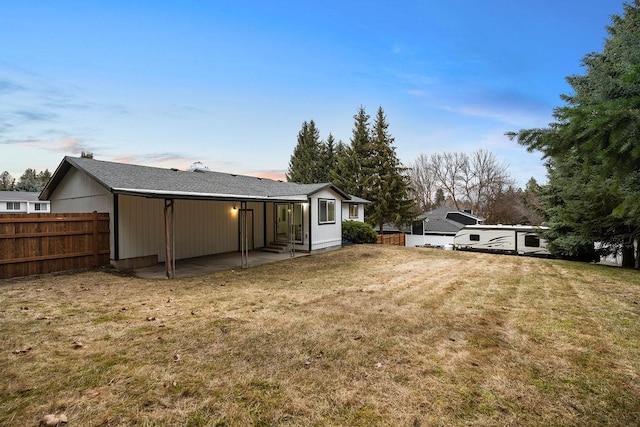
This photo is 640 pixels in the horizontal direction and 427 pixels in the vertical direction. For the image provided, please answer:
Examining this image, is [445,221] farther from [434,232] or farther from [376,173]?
[376,173]

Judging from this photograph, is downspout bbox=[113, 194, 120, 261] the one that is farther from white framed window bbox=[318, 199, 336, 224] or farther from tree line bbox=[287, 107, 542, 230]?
tree line bbox=[287, 107, 542, 230]

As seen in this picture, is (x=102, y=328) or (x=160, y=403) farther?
(x=102, y=328)

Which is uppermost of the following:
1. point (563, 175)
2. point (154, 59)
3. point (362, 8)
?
point (362, 8)

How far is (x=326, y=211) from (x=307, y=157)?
77.5ft

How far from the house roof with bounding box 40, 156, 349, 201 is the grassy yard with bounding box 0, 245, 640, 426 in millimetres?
3242

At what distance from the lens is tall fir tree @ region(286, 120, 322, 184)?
3794 centimetres

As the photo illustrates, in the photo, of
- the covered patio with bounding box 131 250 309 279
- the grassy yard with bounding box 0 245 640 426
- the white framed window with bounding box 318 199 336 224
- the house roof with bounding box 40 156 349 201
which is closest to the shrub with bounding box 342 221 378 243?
the white framed window with bounding box 318 199 336 224

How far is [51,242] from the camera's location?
8.54m

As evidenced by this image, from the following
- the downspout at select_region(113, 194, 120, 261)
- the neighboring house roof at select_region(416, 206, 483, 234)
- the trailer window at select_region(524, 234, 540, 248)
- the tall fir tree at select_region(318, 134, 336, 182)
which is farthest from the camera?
the tall fir tree at select_region(318, 134, 336, 182)

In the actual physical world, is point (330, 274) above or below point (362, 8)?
below

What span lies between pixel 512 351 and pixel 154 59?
610 inches

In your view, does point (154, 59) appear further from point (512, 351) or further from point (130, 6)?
point (512, 351)

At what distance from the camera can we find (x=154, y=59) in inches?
512

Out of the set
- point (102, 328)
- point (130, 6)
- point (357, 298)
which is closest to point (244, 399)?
point (102, 328)
